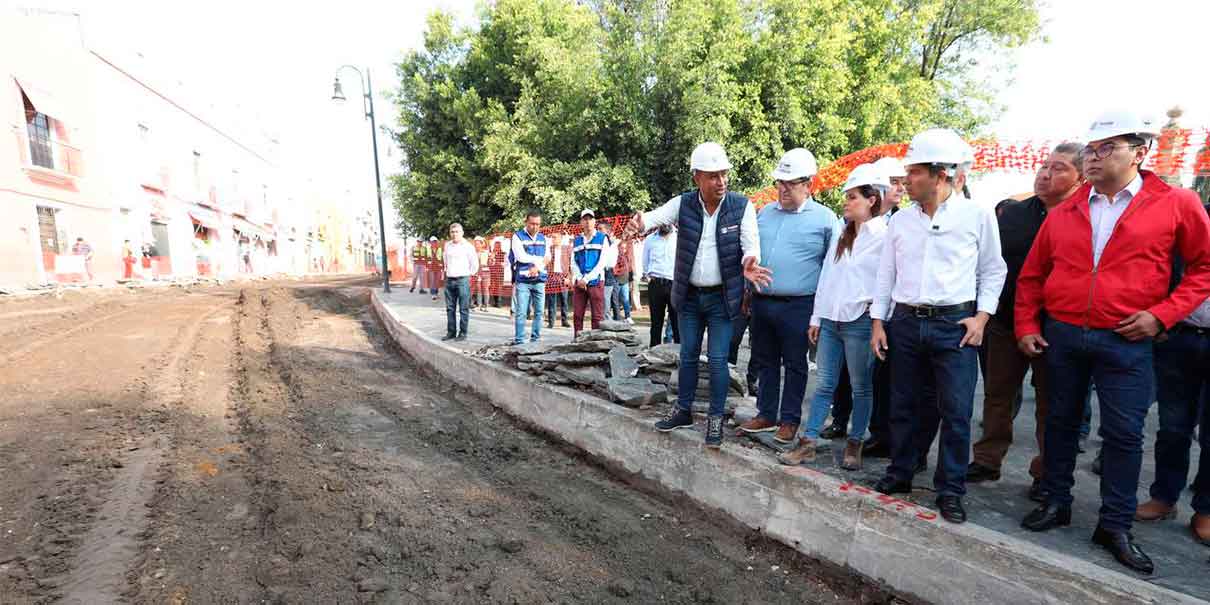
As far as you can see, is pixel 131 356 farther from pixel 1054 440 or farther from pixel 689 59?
pixel 689 59

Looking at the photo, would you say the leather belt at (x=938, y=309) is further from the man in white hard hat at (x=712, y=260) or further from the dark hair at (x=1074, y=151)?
the dark hair at (x=1074, y=151)

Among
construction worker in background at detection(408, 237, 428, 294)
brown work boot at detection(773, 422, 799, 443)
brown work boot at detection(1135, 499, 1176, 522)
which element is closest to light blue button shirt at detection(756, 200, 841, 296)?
brown work boot at detection(773, 422, 799, 443)

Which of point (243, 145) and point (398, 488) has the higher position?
point (243, 145)

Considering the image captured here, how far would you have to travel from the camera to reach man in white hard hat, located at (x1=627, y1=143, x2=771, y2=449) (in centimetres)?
329

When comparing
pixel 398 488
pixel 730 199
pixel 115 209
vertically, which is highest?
pixel 115 209

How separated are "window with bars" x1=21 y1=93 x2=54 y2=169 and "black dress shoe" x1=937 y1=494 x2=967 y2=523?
26803 millimetres

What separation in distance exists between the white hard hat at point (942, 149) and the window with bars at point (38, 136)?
86.6 feet

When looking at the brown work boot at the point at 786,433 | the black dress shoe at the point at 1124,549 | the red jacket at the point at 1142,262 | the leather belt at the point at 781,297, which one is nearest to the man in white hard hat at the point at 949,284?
the red jacket at the point at 1142,262

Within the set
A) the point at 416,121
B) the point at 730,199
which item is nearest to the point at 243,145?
the point at 416,121

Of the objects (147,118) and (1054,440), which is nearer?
(1054,440)

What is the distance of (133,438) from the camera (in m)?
4.57

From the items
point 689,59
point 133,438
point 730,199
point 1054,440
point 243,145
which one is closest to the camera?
point 1054,440

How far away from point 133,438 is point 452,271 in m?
4.11

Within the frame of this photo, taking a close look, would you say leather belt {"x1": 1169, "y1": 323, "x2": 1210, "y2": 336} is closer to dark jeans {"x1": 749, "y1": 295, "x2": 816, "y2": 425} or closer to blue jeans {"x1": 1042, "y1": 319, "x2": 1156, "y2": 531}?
blue jeans {"x1": 1042, "y1": 319, "x2": 1156, "y2": 531}
